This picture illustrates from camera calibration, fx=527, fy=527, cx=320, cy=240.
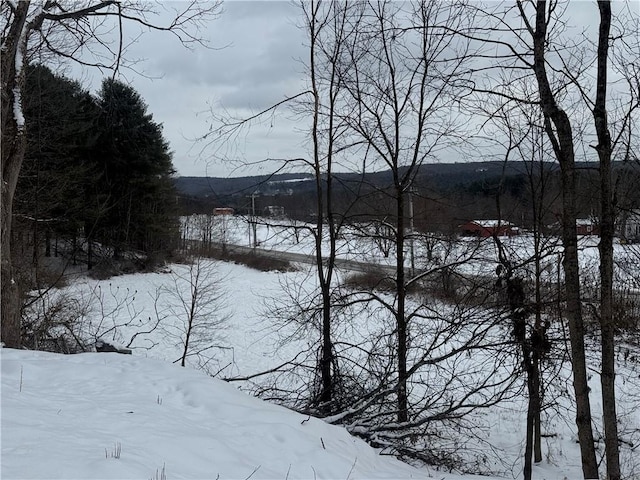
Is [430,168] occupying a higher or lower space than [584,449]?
higher

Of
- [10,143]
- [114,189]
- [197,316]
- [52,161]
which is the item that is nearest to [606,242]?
[10,143]

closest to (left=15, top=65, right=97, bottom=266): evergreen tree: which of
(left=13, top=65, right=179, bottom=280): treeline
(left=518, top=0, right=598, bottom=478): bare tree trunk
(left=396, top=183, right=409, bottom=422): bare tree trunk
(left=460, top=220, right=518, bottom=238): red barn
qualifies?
(left=13, top=65, right=179, bottom=280): treeline

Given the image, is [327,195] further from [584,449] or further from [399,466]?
[584,449]

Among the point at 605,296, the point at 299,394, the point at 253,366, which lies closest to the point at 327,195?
the point at 299,394

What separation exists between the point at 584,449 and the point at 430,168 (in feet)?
16.8

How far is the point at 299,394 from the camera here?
914 centimetres

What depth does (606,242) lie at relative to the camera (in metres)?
6.59

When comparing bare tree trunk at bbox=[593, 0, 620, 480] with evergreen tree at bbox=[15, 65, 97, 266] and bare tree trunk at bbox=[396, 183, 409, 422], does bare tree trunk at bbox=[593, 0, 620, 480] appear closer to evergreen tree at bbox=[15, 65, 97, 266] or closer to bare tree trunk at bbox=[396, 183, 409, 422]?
bare tree trunk at bbox=[396, 183, 409, 422]

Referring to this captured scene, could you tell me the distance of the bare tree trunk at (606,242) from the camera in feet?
20.4

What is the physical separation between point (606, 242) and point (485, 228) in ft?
9.20

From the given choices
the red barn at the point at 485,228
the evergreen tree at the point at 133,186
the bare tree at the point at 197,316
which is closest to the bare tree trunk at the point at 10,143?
the bare tree at the point at 197,316

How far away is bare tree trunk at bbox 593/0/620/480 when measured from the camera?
6.21 metres

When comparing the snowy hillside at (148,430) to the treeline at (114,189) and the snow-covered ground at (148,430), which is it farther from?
the treeline at (114,189)

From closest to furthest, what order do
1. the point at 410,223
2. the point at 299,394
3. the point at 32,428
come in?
the point at 32,428
the point at 299,394
the point at 410,223
